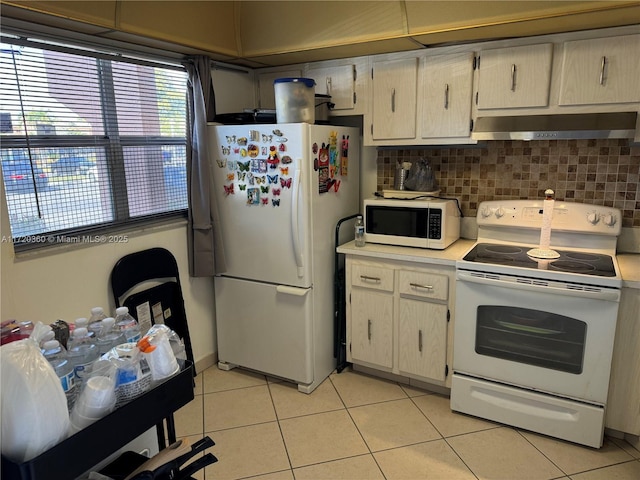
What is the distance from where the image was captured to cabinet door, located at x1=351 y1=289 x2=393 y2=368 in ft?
9.27

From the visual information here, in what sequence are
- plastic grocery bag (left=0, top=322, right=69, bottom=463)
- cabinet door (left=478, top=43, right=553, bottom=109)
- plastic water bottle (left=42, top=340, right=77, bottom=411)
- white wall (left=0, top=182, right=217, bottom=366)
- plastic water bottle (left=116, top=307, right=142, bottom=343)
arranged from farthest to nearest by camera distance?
cabinet door (left=478, top=43, right=553, bottom=109)
white wall (left=0, top=182, right=217, bottom=366)
plastic water bottle (left=116, top=307, right=142, bottom=343)
plastic water bottle (left=42, top=340, right=77, bottom=411)
plastic grocery bag (left=0, top=322, right=69, bottom=463)

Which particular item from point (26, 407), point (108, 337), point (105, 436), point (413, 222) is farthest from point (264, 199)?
point (26, 407)

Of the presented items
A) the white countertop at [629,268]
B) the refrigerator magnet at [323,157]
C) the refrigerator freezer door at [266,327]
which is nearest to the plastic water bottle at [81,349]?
the refrigerator freezer door at [266,327]

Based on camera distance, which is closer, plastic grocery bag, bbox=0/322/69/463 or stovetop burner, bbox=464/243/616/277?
plastic grocery bag, bbox=0/322/69/463

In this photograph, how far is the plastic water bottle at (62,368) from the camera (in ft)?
4.19

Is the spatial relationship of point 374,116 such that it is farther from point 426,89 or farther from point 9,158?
point 9,158

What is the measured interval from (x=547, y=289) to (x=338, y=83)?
174 cm

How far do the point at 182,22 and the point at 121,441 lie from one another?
6.84 ft

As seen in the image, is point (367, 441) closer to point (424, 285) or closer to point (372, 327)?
point (372, 327)

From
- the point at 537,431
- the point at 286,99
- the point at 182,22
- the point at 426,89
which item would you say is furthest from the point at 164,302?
the point at 537,431

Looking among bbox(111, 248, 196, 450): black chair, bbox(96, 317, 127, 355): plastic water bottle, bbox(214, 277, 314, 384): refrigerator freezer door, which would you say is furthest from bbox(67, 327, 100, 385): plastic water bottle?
bbox(214, 277, 314, 384): refrigerator freezer door

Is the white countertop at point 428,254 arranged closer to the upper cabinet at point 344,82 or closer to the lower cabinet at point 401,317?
the lower cabinet at point 401,317

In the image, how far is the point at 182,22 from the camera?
2.46 metres

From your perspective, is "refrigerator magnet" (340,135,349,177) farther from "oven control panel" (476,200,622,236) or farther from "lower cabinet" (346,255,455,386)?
"oven control panel" (476,200,622,236)
